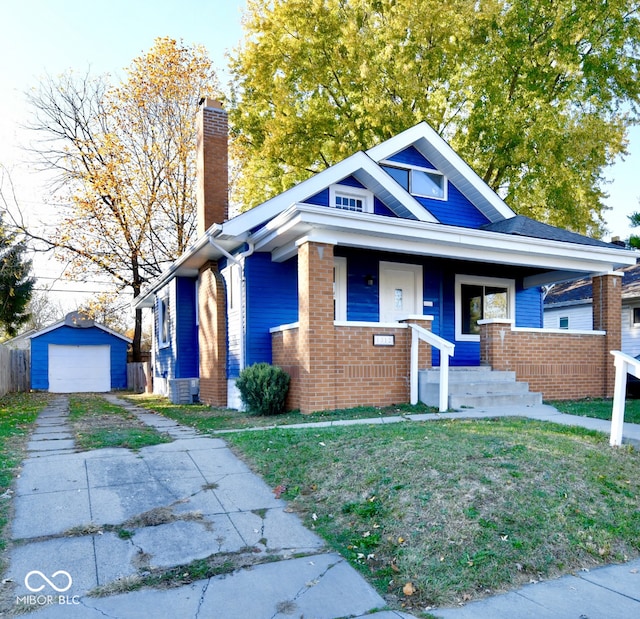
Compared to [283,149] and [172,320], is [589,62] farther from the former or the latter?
[172,320]

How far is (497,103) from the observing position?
758 inches

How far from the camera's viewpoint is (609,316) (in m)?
12.0

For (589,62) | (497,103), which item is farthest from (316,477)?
(589,62)

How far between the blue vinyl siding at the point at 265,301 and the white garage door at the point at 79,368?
51.8ft

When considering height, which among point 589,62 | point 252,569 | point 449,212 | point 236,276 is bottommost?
point 252,569

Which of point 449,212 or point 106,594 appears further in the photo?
point 449,212

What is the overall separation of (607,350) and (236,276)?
27.5 feet

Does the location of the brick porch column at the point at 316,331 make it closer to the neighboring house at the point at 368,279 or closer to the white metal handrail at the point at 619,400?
the neighboring house at the point at 368,279

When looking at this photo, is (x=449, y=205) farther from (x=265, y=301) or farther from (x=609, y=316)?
(x=265, y=301)

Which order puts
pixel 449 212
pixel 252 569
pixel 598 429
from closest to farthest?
1. pixel 252 569
2. pixel 598 429
3. pixel 449 212

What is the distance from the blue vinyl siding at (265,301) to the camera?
434 inches

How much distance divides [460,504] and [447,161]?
35.6ft

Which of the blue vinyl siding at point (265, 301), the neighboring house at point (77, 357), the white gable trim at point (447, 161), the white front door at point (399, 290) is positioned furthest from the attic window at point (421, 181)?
the neighboring house at point (77, 357)

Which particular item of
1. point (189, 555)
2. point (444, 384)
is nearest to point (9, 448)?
point (189, 555)
